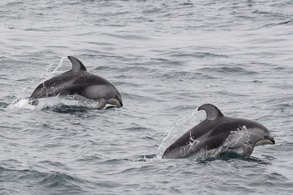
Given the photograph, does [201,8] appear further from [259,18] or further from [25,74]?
[25,74]

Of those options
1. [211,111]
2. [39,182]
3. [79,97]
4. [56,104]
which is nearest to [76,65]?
[79,97]

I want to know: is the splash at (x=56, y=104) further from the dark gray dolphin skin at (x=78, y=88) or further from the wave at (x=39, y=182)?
the wave at (x=39, y=182)

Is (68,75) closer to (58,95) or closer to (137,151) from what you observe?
(58,95)

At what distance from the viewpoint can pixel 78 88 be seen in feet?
66.7

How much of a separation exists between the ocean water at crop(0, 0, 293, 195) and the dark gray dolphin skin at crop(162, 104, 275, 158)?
282 millimetres

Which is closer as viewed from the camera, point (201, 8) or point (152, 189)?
point (152, 189)

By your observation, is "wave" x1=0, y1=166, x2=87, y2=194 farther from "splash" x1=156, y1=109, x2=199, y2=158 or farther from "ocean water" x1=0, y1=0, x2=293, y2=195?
"splash" x1=156, y1=109, x2=199, y2=158

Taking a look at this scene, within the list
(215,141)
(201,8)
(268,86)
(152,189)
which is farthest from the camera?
(201,8)

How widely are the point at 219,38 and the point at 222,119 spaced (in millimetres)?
18107

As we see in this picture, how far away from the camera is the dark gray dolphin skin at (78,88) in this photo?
792 inches

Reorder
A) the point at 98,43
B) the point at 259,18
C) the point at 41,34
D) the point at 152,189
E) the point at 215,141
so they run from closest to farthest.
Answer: the point at 152,189 < the point at 215,141 < the point at 98,43 < the point at 41,34 < the point at 259,18

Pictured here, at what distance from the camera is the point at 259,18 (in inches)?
1503

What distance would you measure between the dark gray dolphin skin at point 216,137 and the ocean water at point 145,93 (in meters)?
0.28

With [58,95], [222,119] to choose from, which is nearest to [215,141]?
[222,119]
